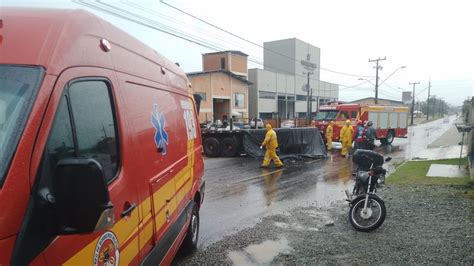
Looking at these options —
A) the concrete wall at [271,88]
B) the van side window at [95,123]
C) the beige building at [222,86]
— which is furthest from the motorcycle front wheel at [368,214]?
the concrete wall at [271,88]

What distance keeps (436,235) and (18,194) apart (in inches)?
219

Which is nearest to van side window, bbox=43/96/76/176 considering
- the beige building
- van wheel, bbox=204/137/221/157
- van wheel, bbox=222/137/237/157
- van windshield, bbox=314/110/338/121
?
van wheel, bbox=222/137/237/157

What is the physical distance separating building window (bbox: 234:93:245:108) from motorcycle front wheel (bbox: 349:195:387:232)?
43.3 metres

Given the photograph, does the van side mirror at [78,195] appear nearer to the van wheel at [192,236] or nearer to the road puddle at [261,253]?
the van wheel at [192,236]

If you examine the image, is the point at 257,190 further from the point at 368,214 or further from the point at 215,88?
the point at 215,88

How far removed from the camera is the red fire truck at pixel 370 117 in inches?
834

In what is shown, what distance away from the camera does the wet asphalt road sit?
21.0ft

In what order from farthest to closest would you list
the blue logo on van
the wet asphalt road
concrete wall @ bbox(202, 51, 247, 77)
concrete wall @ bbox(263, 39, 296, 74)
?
concrete wall @ bbox(263, 39, 296, 74) < concrete wall @ bbox(202, 51, 247, 77) < the wet asphalt road < the blue logo on van

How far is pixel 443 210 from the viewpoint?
6516 millimetres

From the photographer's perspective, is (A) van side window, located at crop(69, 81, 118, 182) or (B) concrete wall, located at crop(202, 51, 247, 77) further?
(B) concrete wall, located at crop(202, 51, 247, 77)

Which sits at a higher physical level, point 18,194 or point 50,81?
point 50,81

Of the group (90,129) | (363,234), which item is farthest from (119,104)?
(363,234)

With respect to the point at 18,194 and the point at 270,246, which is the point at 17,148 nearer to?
the point at 18,194

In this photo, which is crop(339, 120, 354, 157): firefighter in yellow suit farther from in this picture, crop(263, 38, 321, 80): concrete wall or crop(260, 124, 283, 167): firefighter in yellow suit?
crop(263, 38, 321, 80): concrete wall
